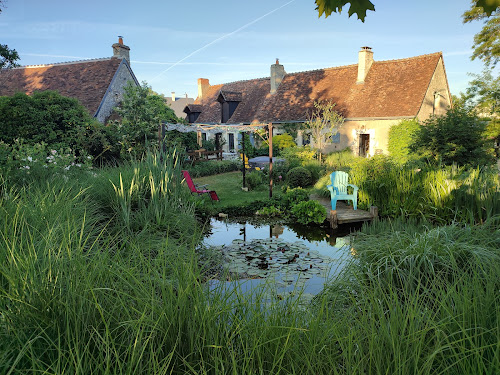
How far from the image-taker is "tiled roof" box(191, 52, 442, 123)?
19.7 metres

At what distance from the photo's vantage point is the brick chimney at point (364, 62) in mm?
21922

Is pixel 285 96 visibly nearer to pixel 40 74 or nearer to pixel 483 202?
pixel 40 74

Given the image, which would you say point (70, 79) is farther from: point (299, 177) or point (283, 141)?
point (299, 177)

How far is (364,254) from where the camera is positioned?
4156 millimetres

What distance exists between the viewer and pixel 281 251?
6.82 metres

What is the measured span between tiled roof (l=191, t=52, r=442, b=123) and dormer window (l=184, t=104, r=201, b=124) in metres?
1.97

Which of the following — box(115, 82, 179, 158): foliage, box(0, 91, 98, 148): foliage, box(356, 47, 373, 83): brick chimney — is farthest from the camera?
box(356, 47, 373, 83): brick chimney

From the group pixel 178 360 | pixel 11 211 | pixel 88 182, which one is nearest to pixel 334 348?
pixel 178 360

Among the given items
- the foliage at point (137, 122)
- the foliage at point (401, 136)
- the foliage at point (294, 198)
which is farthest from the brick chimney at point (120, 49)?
the foliage at point (401, 136)

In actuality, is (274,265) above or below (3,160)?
below

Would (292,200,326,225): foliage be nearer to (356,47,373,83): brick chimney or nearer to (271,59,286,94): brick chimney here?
(356,47,373,83): brick chimney

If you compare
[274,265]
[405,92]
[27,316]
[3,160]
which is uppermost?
[405,92]

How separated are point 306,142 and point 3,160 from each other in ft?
59.5

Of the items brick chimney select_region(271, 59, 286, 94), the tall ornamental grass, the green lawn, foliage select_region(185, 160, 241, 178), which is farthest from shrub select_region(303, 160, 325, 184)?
brick chimney select_region(271, 59, 286, 94)
